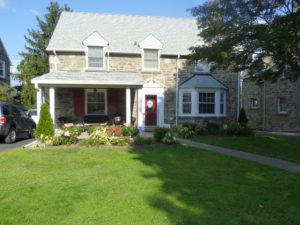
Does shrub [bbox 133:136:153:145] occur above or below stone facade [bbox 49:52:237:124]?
below

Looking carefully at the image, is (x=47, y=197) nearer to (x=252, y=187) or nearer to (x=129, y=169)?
(x=129, y=169)

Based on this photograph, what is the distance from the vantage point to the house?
2264 centimetres

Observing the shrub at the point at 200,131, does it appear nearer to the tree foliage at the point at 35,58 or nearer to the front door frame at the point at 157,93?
the front door frame at the point at 157,93

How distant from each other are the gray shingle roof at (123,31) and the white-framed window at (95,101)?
2778 millimetres

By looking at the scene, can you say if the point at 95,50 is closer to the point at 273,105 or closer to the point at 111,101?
the point at 111,101

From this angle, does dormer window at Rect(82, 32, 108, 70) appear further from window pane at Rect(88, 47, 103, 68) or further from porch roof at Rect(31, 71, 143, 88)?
porch roof at Rect(31, 71, 143, 88)

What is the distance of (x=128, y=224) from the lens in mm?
5473

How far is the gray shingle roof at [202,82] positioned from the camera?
23.7 m

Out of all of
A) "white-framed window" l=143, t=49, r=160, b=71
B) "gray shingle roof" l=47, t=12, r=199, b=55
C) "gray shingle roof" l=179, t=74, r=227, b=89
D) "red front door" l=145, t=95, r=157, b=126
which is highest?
"gray shingle roof" l=47, t=12, r=199, b=55

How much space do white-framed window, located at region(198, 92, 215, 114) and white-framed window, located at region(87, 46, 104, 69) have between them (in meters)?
6.83

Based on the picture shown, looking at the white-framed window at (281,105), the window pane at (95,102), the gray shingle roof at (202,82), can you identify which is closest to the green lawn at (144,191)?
the window pane at (95,102)

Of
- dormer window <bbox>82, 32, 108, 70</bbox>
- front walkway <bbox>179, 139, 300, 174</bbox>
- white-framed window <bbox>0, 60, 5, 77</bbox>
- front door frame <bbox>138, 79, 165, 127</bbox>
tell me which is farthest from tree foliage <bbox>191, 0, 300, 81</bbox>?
white-framed window <bbox>0, 60, 5, 77</bbox>

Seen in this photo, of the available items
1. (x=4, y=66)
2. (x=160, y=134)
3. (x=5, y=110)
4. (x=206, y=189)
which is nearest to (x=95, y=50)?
(x=5, y=110)

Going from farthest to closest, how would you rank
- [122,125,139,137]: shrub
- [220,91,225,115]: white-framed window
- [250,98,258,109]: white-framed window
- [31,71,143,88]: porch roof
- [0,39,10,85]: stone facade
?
[0,39,10,85]: stone facade < [250,98,258,109]: white-framed window < [220,91,225,115]: white-framed window < [31,71,143,88]: porch roof < [122,125,139,137]: shrub
